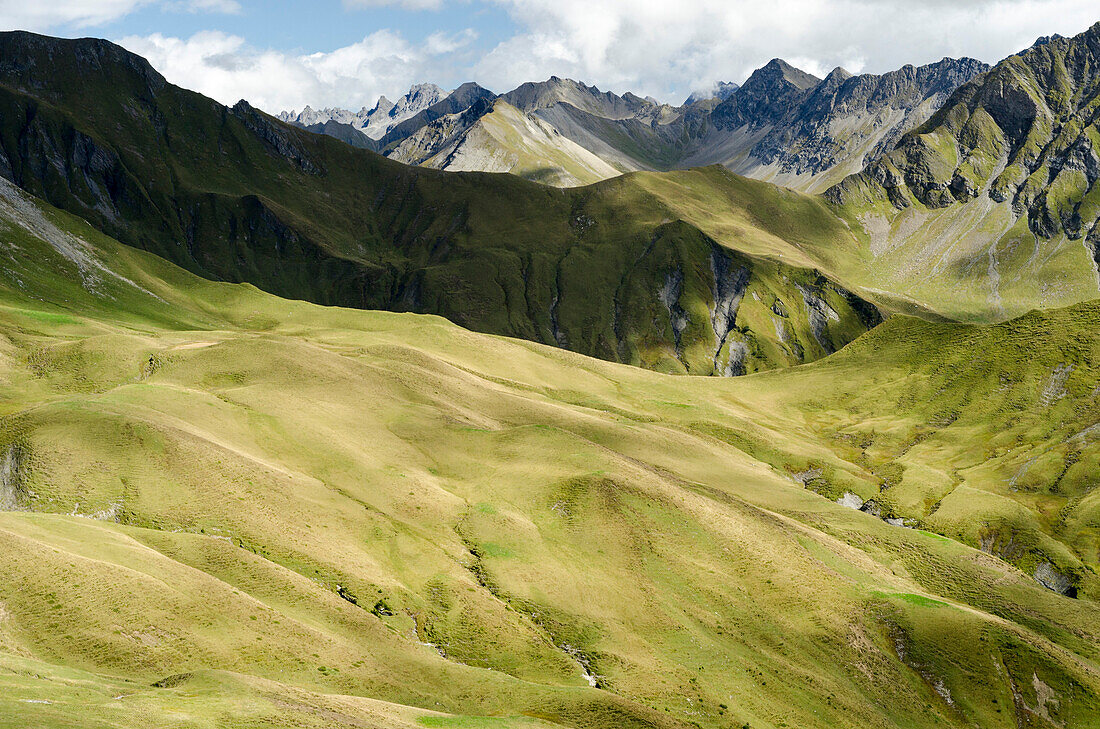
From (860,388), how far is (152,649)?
16907 cm

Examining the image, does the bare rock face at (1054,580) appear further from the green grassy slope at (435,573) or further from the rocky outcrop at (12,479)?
the rocky outcrop at (12,479)

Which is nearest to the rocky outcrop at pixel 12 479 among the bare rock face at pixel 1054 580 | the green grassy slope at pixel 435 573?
the green grassy slope at pixel 435 573

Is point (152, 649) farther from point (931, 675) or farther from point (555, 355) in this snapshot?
point (555, 355)

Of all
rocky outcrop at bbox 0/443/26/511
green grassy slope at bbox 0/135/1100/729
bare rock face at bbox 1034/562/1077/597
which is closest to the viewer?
green grassy slope at bbox 0/135/1100/729

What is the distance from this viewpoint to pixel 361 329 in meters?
177

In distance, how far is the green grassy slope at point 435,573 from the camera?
4784 centimetres

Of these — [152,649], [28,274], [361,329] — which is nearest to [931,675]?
[152,649]

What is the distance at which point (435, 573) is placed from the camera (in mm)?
70000

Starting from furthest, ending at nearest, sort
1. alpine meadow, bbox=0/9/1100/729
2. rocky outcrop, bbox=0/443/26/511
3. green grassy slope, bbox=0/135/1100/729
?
rocky outcrop, bbox=0/443/26/511 < alpine meadow, bbox=0/9/1100/729 < green grassy slope, bbox=0/135/1100/729

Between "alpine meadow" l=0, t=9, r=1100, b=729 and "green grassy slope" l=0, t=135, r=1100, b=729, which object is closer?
"green grassy slope" l=0, t=135, r=1100, b=729

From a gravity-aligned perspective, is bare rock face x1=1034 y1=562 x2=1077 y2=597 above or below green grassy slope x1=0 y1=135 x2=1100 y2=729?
below

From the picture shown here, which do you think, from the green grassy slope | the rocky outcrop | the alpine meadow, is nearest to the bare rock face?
the alpine meadow

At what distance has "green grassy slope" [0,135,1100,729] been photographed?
157 feet

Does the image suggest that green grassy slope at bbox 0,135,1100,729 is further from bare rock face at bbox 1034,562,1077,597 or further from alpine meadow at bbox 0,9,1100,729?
bare rock face at bbox 1034,562,1077,597
